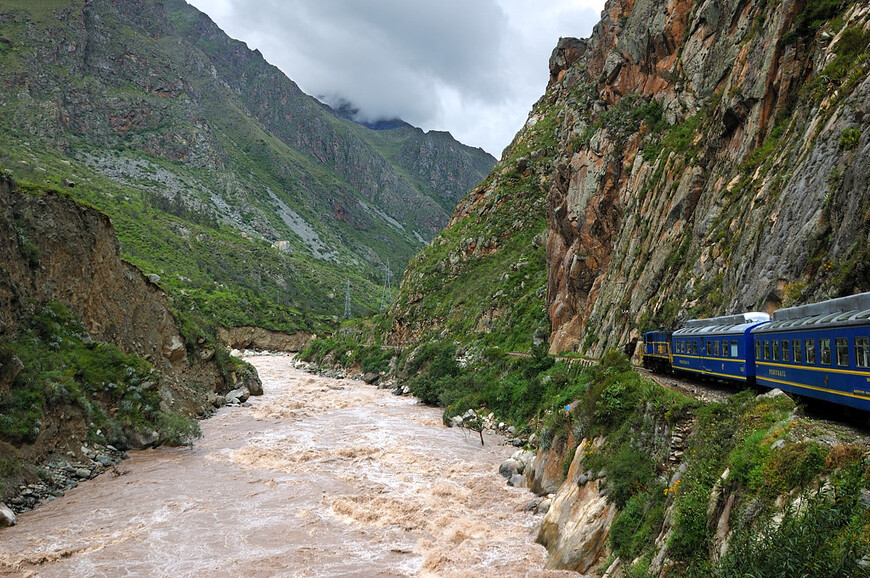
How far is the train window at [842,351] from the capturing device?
10594 millimetres

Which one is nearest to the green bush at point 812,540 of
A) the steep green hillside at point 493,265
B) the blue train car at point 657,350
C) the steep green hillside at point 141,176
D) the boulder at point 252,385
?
the blue train car at point 657,350

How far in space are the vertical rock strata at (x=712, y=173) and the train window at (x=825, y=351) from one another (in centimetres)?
330

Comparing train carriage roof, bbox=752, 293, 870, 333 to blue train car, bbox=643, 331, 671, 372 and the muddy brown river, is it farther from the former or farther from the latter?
blue train car, bbox=643, 331, 671, 372

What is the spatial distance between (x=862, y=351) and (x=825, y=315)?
2381 mm

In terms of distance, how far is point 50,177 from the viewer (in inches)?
4412

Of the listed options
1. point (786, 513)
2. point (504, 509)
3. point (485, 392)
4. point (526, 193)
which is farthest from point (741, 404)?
point (526, 193)

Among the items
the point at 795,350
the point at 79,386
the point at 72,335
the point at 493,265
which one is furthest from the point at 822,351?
the point at 493,265

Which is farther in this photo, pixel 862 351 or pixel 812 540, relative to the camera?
pixel 862 351

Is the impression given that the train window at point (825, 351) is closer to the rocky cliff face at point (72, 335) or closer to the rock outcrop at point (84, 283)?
the rocky cliff face at point (72, 335)

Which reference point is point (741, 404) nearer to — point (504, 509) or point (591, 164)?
point (504, 509)

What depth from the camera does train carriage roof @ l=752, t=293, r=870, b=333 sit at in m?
10.7

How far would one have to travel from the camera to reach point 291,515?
18.5 m

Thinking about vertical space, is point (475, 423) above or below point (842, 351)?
below

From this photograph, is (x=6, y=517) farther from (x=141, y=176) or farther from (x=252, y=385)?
(x=141, y=176)
